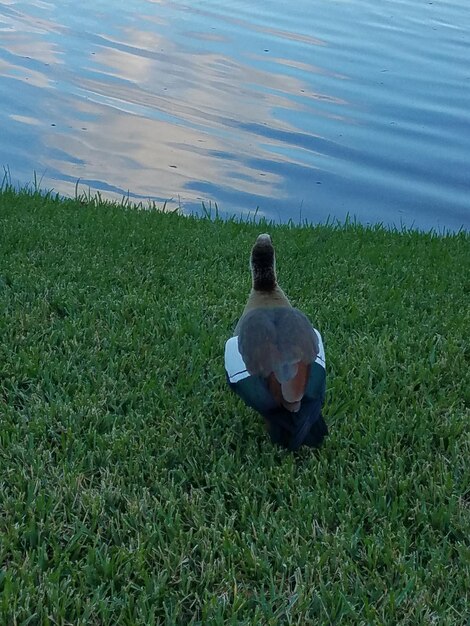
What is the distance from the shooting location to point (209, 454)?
3.66m

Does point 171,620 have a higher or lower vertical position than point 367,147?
lower

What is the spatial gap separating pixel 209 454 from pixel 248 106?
295 inches

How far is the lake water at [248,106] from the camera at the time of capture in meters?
8.68

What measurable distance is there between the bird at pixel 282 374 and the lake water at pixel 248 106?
14.8ft

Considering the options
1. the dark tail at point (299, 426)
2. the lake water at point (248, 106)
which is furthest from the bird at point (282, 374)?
the lake water at point (248, 106)

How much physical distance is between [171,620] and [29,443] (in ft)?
→ 3.70

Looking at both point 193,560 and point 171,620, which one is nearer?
point 171,620

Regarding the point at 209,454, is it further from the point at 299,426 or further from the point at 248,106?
the point at 248,106

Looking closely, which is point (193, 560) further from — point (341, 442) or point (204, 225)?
point (204, 225)

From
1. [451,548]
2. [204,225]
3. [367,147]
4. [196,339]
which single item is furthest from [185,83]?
[451,548]

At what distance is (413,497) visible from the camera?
3434mm

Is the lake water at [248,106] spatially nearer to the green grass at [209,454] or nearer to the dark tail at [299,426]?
the green grass at [209,454]

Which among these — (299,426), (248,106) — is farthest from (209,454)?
(248,106)

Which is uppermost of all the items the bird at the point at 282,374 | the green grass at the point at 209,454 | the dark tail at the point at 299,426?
the bird at the point at 282,374
